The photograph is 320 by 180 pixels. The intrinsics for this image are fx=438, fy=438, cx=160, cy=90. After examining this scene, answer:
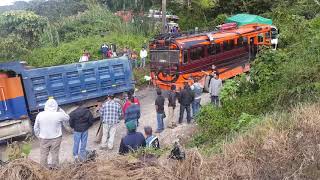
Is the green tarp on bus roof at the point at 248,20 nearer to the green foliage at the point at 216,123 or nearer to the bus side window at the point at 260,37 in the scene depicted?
the bus side window at the point at 260,37

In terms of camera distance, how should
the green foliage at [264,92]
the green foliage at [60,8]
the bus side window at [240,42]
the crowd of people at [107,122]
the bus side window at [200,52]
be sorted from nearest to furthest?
the crowd of people at [107,122]
the green foliage at [264,92]
the bus side window at [200,52]
the bus side window at [240,42]
the green foliage at [60,8]

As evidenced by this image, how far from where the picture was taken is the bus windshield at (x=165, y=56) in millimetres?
17391

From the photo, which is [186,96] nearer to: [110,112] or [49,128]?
[110,112]

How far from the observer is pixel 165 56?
17812 millimetres

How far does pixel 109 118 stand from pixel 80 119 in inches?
55.3

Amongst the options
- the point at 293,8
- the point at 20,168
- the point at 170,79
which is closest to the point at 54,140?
the point at 20,168

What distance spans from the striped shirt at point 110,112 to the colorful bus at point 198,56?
5.63m

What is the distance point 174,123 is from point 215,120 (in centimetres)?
292

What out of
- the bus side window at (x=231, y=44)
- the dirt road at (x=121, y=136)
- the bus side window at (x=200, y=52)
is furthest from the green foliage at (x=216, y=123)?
the bus side window at (x=231, y=44)

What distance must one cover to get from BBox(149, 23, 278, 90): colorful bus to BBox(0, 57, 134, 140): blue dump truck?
6.55 feet

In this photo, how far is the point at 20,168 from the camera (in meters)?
6.20

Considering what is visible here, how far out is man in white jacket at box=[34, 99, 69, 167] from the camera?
9.53 meters

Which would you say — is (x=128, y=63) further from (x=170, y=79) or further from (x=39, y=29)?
(x=39, y=29)

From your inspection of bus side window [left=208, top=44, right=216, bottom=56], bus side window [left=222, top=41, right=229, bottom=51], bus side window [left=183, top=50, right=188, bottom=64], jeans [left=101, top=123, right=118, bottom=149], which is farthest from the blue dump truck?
bus side window [left=222, top=41, right=229, bottom=51]
